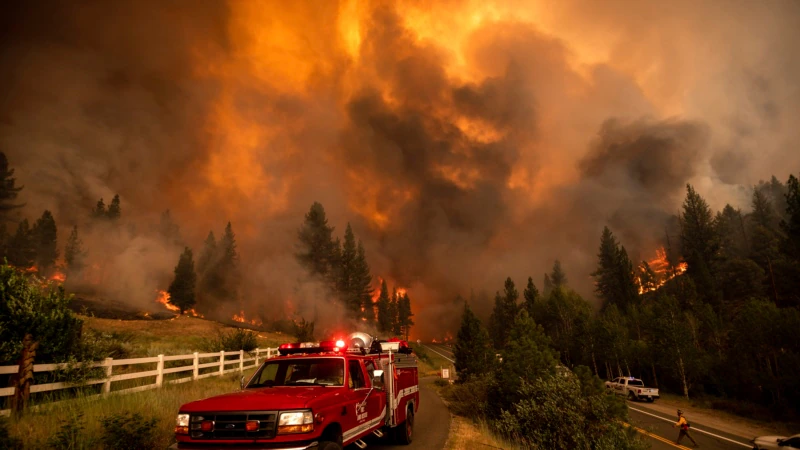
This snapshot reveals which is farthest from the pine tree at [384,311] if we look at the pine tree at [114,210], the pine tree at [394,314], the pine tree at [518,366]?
the pine tree at [518,366]

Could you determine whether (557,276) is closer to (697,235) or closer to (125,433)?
(697,235)

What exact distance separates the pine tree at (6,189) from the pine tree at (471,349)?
Answer: 78.6 metres

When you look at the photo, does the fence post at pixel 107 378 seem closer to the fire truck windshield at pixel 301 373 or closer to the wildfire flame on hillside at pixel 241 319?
the fire truck windshield at pixel 301 373

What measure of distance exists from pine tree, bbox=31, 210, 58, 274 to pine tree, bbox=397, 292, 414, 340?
339ft

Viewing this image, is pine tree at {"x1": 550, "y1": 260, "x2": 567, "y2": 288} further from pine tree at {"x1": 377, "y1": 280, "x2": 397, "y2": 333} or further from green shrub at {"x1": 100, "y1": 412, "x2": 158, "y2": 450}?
green shrub at {"x1": 100, "y1": 412, "x2": 158, "y2": 450}

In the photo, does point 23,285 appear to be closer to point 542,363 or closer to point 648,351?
point 542,363

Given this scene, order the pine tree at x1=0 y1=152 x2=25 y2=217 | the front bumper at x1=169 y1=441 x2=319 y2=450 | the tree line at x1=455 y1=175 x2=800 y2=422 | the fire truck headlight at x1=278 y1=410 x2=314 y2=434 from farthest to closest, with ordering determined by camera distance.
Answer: the pine tree at x1=0 y1=152 x2=25 y2=217, the tree line at x1=455 y1=175 x2=800 y2=422, the fire truck headlight at x1=278 y1=410 x2=314 y2=434, the front bumper at x1=169 y1=441 x2=319 y2=450

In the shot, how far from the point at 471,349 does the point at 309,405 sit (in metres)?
39.0

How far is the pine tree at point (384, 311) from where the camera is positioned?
127m

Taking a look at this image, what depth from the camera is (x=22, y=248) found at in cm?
7431

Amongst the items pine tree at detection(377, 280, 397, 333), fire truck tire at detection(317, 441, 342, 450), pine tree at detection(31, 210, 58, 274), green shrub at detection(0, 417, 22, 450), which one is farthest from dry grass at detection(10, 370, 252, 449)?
pine tree at detection(377, 280, 397, 333)

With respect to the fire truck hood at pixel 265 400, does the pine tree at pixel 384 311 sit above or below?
above

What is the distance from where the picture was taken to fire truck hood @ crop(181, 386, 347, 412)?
5.60m

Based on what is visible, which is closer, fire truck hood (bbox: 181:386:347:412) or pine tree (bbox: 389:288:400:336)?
fire truck hood (bbox: 181:386:347:412)
